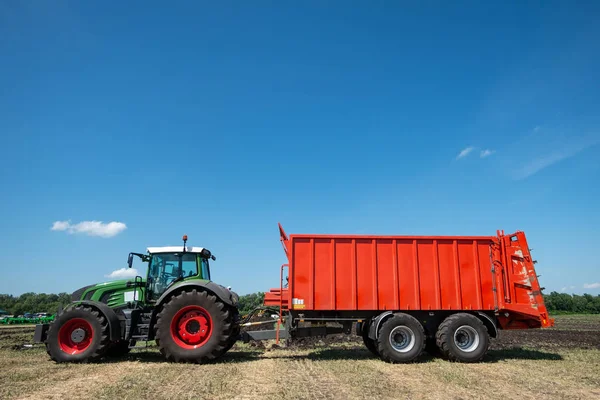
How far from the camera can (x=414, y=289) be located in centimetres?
928

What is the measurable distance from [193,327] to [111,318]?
1.83m

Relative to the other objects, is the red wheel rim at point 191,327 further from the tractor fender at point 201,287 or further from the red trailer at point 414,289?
the red trailer at point 414,289

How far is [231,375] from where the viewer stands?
7.24 meters

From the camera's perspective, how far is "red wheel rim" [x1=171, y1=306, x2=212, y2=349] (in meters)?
8.69

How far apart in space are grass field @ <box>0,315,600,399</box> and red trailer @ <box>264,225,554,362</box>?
713mm

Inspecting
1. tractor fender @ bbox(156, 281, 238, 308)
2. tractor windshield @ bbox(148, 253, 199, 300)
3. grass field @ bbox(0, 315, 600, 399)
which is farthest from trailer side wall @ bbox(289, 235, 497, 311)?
tractor windshield @ bbox(148, 253, 199, 300)

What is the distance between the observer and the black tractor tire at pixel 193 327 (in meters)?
8.52

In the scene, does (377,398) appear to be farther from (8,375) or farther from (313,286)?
(8,375)

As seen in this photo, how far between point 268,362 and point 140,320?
3.18 metres

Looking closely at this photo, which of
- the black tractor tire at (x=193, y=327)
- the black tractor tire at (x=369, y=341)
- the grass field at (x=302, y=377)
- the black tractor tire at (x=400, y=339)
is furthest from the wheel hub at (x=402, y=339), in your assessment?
the black tractor tire at (x=193, y=327)

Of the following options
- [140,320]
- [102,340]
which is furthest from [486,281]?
[102,340]

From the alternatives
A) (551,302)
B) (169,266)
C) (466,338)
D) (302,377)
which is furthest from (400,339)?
(551,302)

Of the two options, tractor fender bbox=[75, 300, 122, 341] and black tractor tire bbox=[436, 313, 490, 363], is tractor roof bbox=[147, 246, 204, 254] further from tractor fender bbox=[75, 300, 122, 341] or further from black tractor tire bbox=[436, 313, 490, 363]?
black tractor tire bbox=[436, 313, 490, 363]

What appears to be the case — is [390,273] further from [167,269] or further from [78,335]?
[78,335]
